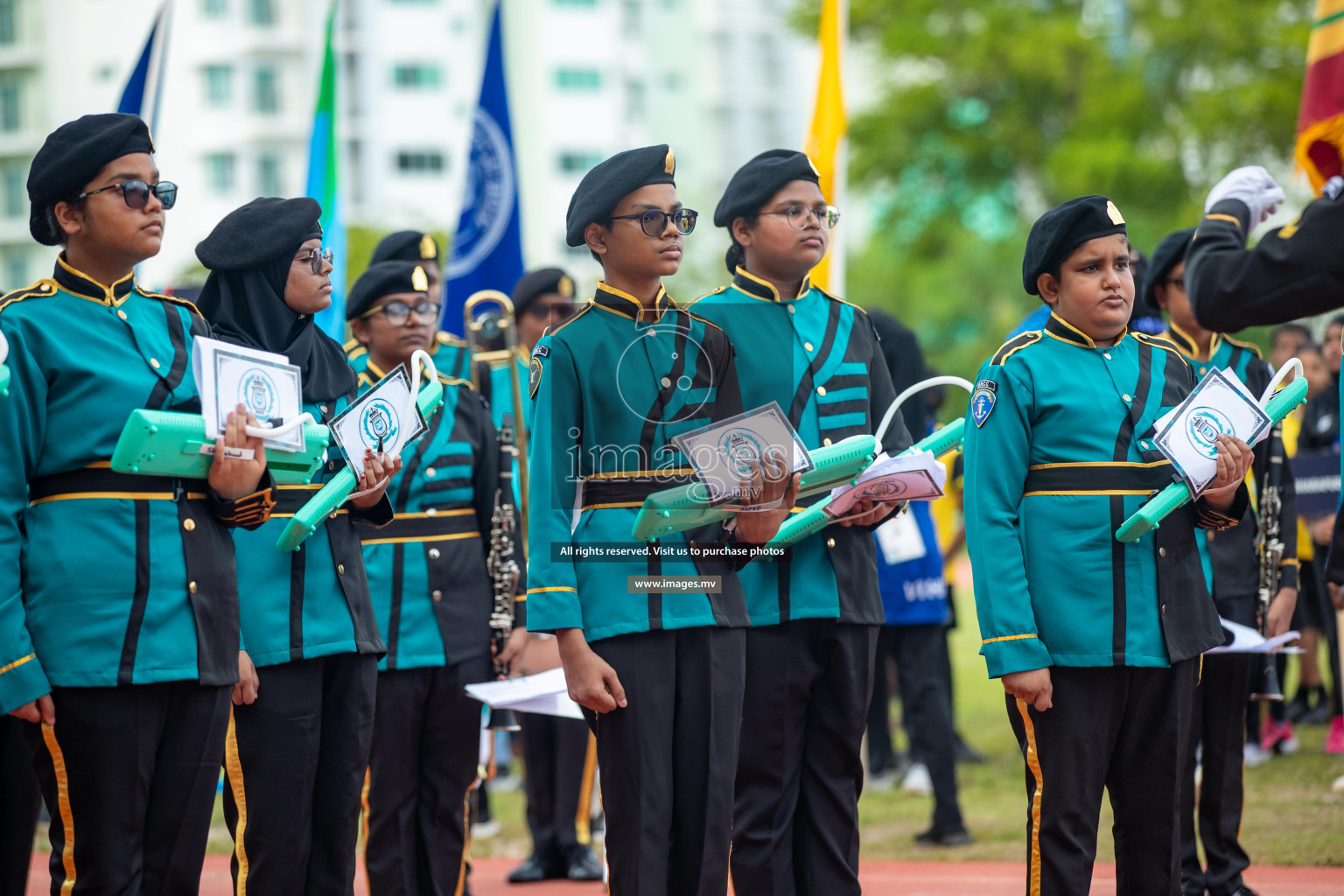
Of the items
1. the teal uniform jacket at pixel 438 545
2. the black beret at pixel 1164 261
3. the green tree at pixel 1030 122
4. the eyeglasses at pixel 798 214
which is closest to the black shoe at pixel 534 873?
the teal uniform jacket at pixel 438 545

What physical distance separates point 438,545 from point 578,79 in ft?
174

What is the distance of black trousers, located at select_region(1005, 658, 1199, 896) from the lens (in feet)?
16.0

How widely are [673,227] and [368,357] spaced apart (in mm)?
2462

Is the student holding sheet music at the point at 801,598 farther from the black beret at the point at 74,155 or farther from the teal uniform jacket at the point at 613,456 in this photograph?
the black beret at the point at 74,155

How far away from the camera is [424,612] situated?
255 inches

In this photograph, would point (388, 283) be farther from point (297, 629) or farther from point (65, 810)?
point (65, 810)

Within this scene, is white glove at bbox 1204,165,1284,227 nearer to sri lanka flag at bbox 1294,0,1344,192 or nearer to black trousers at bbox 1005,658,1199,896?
sri lanka flag at bbox 1294,0,1344,192

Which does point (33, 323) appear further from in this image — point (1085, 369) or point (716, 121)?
point (716, 121)

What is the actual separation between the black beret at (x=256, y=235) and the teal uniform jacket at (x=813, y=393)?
1447 mm

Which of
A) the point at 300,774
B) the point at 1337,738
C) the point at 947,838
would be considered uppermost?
the point at 300,774

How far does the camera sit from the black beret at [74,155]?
448cm

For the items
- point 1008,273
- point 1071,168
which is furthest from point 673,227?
point 1008,273

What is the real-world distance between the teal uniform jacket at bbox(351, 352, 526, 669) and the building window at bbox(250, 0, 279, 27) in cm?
5176

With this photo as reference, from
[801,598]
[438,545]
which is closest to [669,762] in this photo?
[801,598]
